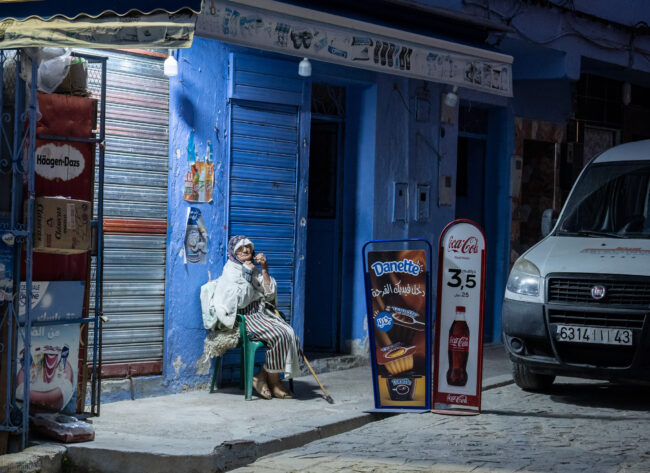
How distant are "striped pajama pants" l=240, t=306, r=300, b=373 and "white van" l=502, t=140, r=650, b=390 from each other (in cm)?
189

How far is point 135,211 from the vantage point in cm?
873

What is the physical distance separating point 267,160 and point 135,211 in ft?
5.30

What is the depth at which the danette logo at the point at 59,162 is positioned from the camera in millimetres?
6703

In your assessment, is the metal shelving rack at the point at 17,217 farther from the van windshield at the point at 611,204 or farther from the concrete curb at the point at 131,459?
the van windshield at the point at 611,204

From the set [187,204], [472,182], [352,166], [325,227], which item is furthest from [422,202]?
[187,204]

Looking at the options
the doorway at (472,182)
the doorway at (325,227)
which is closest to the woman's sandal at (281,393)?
the doorway at (325,227)

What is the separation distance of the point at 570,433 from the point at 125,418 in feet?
11.0

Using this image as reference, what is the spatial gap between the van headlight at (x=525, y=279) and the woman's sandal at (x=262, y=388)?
7.49 feet

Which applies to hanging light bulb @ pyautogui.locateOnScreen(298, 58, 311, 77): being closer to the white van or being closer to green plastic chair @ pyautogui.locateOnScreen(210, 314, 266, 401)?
green plastic chair @ pyautogui.locateOnScreen(210, 314, 266, 401)

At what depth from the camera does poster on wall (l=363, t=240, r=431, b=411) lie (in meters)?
8.15

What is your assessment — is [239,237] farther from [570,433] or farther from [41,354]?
[570,433]

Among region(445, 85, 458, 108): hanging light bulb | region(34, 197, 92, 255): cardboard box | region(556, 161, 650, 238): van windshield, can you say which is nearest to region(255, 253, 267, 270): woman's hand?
region(34, 197, 92, 255): cardboard box

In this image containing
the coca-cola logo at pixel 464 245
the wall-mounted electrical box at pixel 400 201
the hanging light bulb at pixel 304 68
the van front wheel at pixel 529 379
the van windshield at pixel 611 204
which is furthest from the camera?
the wall-mounted electrical box at pixel 400 201

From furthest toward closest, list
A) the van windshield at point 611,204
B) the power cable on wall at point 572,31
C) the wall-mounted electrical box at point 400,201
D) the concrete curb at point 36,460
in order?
the power cable on wall at point 572,31 → the wall-mounted electrical box at point 400,201 → the van windshield at point 611,204 → the concrete curb at point 36,460
